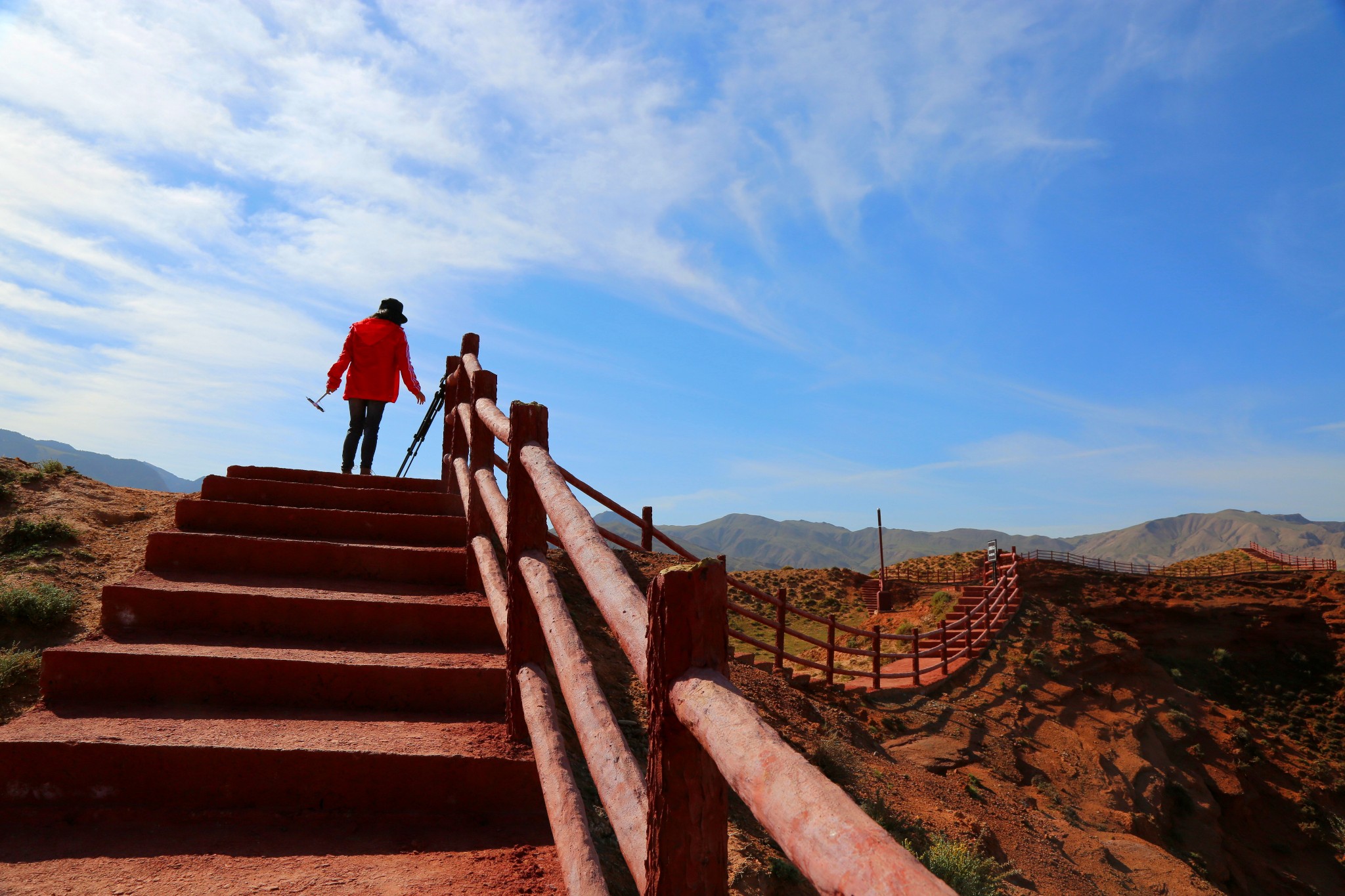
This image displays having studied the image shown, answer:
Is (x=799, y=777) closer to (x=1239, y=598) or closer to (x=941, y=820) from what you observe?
(x=941, y=820)

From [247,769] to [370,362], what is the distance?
4.75 metres

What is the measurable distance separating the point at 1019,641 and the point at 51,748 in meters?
16.3

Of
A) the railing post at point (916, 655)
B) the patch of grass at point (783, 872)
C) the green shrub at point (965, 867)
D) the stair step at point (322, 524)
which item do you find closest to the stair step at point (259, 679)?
the stair step at point (322, 524)

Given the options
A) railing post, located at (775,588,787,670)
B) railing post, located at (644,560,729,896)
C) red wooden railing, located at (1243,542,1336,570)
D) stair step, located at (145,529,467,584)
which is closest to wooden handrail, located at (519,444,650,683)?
railing post, located at (644,560,729,896)

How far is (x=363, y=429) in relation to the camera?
6.79 m

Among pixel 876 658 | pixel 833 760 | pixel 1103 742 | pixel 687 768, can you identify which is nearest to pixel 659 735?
pixel 687 768

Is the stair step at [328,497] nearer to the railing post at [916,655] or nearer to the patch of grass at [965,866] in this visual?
the patch of grass at [965,866]

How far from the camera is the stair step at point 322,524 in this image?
173 inches

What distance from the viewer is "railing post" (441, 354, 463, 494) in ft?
17.7

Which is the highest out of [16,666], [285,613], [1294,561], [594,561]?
[1294,561]

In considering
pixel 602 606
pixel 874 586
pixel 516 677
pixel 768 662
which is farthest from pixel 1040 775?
pixel 874 586

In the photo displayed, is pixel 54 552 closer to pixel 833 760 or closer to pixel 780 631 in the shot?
pixel 833 760

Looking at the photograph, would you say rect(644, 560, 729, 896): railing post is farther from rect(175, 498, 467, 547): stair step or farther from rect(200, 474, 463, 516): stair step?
rect(200, 474, 463, 516): stair step

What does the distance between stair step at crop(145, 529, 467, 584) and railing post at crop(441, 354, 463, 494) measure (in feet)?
3.86
